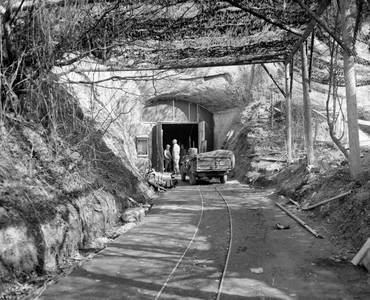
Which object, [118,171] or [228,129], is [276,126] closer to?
[228,129]

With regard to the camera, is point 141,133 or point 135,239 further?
point 141,133

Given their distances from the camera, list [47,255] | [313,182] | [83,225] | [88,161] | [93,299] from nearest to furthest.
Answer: [93,299] < [47,255] < [83,225] < [88,161] < [313,182]

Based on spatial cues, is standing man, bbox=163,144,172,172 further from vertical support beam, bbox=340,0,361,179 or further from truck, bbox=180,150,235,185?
vertical support beam, bbox=340,0,361,179

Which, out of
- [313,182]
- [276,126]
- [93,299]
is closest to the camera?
[93,299]

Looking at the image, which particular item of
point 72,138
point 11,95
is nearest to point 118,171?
point 72,138

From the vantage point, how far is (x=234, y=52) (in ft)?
45.4

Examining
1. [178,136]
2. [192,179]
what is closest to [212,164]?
[192,179]

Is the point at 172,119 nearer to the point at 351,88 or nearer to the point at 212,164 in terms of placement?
the point at 212,164

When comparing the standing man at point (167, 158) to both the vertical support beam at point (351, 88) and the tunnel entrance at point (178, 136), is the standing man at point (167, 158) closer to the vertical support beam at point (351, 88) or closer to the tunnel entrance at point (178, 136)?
the tunnel entrance at point (178, 136)

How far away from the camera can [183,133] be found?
3469 cm

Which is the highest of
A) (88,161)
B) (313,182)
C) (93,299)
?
(88,161)

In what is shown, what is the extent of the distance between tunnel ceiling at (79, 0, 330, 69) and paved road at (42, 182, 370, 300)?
385 cm

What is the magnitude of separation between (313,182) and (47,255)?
8084mm

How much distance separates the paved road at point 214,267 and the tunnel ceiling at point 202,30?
12.6ft
